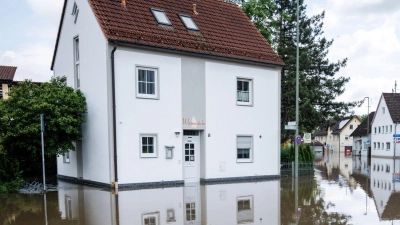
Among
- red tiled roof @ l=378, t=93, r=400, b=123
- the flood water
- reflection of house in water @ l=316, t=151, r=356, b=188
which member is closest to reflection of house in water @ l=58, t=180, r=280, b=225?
the flood water

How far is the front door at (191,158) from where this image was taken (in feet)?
55.6

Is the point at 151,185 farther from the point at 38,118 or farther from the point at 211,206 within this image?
the point at 38,118

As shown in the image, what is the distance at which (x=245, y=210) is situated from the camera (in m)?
10.8

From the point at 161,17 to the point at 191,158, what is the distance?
6.61 metres

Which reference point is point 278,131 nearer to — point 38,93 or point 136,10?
point 136,10

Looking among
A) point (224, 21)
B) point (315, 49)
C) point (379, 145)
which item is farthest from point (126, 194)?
point (379, 145)

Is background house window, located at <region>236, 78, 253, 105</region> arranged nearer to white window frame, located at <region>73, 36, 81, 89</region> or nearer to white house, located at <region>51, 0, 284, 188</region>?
white house, located at <region>51, 0, 284, 188</region>

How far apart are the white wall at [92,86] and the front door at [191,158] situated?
11.9 ft

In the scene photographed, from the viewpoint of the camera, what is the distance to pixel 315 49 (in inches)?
1241

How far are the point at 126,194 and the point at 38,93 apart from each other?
581 cm

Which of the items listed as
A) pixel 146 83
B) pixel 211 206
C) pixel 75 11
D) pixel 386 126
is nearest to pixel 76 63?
pixel 75 11

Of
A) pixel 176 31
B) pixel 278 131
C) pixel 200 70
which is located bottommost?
pixel 278 131

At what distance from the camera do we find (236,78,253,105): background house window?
1855 cm

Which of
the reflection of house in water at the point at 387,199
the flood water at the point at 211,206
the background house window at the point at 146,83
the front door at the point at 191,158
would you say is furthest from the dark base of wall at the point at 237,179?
the reflection of house in water at the point at 387,199
